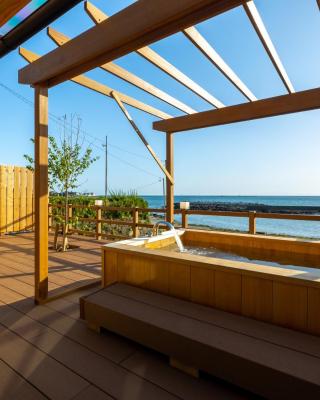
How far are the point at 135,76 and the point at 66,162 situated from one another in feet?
7.93

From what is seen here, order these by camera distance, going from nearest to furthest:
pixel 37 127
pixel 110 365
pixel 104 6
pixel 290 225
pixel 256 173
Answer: pixel 110 365, pixel 104 6, pixel 37 127, pixel 290 225, pixel 256 173

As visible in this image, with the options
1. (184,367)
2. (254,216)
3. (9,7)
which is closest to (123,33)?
(9,7)

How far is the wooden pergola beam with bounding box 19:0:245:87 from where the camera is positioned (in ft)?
4.84

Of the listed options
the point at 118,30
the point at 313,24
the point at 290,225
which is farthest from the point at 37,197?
the point at 290,225

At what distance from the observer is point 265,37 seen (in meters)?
2.06

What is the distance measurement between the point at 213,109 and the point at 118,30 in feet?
6.50

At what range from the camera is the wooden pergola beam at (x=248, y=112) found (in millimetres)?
2797

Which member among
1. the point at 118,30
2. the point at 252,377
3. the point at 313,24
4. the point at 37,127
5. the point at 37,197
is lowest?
the point at 252,377

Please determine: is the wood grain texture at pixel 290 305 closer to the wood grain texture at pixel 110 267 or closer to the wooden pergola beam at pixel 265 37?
the wood grain texture at pixel 110 267

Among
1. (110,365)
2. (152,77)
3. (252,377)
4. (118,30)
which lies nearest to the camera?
(252,377)

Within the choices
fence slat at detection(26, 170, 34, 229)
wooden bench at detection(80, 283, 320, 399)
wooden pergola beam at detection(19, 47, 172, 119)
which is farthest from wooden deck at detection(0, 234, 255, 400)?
fence slat at detection(26, 170, 34, 229)

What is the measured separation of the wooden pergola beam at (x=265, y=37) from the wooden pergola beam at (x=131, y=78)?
126 cm

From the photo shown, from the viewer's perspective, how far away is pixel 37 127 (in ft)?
7.86

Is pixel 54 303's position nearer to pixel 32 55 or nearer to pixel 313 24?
pixel 32 55
